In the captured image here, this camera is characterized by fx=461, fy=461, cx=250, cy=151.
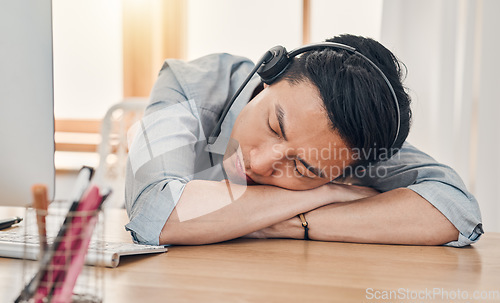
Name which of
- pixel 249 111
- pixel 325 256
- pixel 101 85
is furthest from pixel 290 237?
pixel 101 85

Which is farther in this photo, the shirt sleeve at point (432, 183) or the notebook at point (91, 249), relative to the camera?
the shirt sleeve at point (432, 183)

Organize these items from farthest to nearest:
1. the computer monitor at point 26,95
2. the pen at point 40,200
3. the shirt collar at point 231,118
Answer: the shirt collar at point 231,118 → the computer monitor at point 26,95 → the pen at point 40,200

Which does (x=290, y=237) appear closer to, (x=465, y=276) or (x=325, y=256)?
(x=325, y=256)

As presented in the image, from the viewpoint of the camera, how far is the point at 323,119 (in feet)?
2.66

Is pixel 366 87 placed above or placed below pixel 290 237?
above

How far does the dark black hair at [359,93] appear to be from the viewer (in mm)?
797

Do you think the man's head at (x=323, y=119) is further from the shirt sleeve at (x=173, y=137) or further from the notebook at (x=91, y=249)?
the notebook at (x=91, y=249)

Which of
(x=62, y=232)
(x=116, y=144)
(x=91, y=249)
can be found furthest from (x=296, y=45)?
(x=62, y=232)

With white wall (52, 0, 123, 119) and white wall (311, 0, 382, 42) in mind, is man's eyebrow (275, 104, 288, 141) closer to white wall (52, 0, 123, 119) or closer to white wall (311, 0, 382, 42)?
white wall (311, 0, 382, 42)

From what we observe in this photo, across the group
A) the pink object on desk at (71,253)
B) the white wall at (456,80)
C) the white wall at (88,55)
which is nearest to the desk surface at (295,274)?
the pink object on desk at (71,253)

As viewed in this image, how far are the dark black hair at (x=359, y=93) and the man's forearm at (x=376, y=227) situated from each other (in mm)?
114

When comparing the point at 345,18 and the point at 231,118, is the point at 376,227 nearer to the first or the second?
the point at 231,118

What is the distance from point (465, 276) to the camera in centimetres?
61

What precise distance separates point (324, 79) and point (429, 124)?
121 cm
